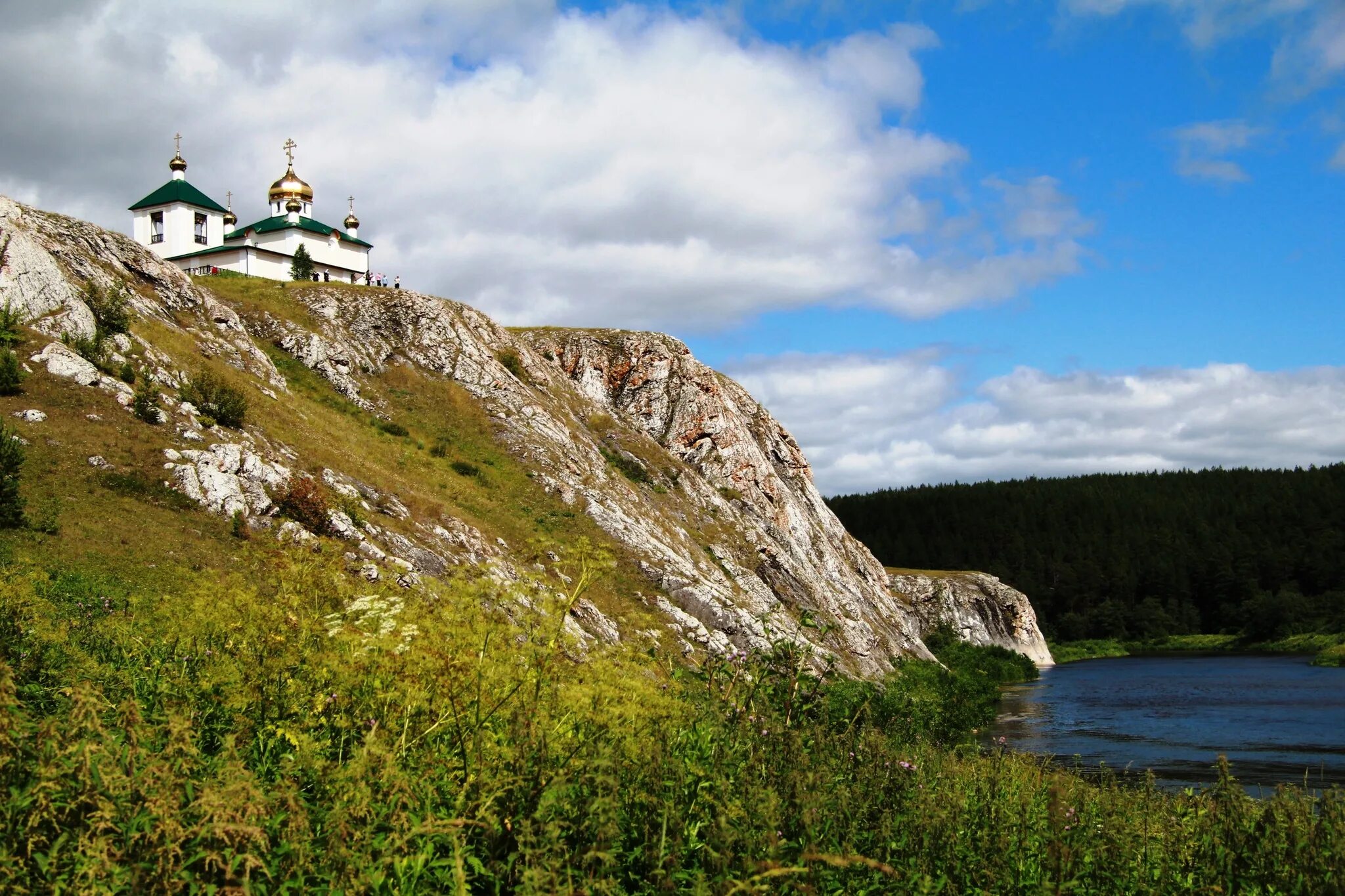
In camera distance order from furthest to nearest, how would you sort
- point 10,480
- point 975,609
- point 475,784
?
point 975,609 < point 10,480 < point 475,784

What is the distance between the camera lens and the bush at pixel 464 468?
41.7m

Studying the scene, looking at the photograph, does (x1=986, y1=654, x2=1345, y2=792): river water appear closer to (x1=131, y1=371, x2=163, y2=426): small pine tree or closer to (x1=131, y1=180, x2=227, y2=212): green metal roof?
(x1=131, y1=371, x2=163, y2=426): small pine tree

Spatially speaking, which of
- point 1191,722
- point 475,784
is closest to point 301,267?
point 1191,722

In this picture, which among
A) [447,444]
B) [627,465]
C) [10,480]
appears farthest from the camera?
[627,465]

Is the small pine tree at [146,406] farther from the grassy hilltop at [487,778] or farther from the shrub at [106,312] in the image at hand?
the grassy hilltop at [487,778]

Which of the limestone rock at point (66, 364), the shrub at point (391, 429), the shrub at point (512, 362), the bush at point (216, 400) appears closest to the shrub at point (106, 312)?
the limestone rock at point (66, 364)

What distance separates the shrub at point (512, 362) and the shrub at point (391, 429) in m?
11.7

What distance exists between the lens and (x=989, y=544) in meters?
171

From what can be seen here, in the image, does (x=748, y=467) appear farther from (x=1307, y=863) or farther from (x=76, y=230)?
(x=1307, y=863)

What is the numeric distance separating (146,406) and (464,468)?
53.9ft

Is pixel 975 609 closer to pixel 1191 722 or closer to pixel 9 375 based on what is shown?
pixel 1191 722

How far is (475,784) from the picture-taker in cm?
584

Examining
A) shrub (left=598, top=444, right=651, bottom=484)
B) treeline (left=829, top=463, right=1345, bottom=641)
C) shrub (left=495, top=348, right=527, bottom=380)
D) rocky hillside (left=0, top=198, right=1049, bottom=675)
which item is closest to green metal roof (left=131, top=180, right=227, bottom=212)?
rocky hillside (left=0, top=198, right=1049, bottom=675)

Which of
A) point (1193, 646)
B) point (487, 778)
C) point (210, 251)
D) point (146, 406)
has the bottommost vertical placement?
point (1193, 646)
